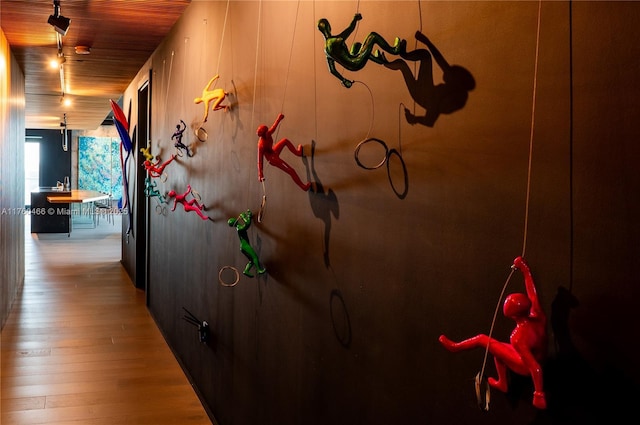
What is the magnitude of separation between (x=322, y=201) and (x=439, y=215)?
0.64m

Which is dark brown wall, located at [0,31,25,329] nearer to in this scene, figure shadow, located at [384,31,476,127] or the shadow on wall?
figure shadow, located at [384,31,476,127]

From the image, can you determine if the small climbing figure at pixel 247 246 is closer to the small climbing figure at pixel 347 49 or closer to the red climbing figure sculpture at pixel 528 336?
the small climbing figure at pixel 347 49

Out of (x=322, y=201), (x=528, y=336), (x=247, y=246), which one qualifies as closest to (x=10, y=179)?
(x=247, y=246)

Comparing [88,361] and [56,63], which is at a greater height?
[56,63]

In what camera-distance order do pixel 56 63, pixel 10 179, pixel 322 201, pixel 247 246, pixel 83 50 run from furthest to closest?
pixel 56 63
pixel 10 179
pixel 83 50
pixel 247 246
pixel 322 201

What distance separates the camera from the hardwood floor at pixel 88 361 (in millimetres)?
3395

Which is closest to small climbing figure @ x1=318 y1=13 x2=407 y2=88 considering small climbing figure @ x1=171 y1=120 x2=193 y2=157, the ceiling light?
small climbing figure @ x1=171 y1=120 x2=193 y2=157

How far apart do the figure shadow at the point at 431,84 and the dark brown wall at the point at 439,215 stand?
2 centimetres

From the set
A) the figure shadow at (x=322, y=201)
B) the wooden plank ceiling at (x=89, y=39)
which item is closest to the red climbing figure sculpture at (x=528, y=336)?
the figure shadow at (x=322, y=201)

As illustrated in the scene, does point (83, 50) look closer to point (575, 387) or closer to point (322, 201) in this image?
point (322, 201)

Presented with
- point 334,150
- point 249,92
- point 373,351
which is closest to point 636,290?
point 373,351

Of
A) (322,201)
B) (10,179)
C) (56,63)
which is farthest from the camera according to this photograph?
(56,63)

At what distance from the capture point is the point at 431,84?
1357 mm

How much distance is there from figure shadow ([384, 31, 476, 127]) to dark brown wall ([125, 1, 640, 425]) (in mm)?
17
